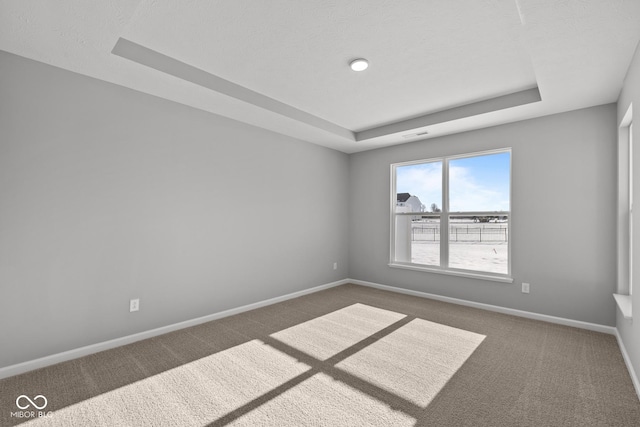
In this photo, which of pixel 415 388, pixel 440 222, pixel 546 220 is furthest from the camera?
pixel 440 222

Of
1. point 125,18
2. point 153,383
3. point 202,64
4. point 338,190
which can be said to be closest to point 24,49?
point 125,18

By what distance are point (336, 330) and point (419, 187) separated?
2.78 metres

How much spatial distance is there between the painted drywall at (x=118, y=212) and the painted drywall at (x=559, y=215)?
9.72 feet

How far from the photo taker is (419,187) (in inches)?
190

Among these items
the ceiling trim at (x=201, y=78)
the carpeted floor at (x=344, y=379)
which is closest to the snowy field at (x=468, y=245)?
the carpeted floor at (x=344, y=379)

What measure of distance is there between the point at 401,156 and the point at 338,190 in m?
1.25

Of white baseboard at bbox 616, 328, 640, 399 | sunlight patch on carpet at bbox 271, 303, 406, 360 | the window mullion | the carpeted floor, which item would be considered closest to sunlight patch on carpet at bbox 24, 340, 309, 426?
the carpeted floor

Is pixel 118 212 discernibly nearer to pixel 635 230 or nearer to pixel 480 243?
pixel 635 230

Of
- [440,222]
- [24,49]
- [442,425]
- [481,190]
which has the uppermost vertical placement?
[24,49]

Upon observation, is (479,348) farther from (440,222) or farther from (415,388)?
(440,222)

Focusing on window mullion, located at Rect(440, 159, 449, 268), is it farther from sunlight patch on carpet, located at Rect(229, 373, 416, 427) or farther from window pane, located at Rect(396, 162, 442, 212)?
sunlight patch on carpet, located at Rect(229, 373, 416, 427)

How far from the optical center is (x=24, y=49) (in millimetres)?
2184

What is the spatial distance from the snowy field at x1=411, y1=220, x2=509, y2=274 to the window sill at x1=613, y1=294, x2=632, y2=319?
1.12 metres

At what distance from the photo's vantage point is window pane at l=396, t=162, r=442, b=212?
4.60m
